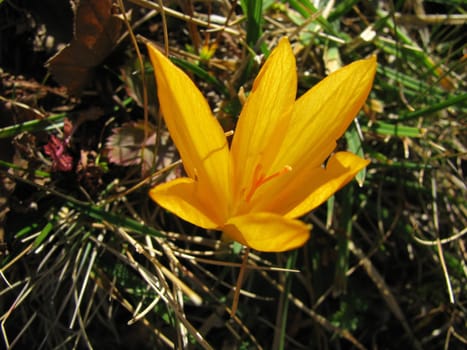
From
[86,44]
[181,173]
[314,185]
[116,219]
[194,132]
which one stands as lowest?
[116,219]

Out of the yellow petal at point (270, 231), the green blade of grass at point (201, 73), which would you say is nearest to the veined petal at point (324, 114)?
the yellow petal at point (270, 231)

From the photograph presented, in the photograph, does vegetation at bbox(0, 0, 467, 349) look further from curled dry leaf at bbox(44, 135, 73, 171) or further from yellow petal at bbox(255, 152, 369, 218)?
yellow petal at bbox(255, 152, 369, 218)

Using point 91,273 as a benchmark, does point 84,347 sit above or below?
below

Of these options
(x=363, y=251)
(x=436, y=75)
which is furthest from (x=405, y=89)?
(x=363, y=251)

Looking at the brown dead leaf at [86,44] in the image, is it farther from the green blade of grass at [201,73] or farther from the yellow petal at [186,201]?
the yellow petal at [186,201]

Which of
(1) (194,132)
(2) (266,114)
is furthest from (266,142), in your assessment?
(1) (194,132)

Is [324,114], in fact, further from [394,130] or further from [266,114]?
[394,130]

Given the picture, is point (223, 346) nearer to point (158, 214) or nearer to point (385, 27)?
point (158, 214)

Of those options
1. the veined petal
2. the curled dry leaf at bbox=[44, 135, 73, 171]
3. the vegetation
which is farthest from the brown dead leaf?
the veined petal
